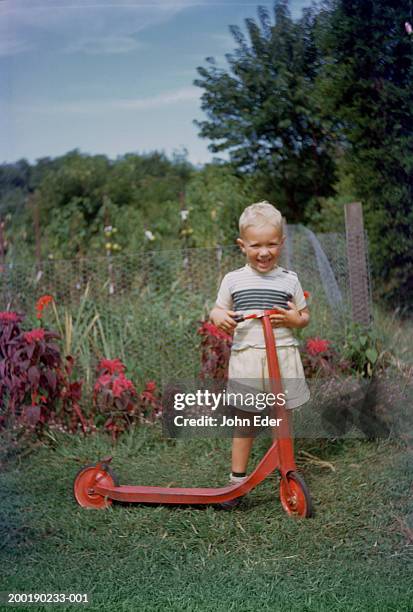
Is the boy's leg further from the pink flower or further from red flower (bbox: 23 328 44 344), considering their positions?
red flower (bbox: 23 328 44 344)

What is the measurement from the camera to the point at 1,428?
2523 millimetres

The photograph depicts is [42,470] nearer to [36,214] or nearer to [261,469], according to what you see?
[261,469]

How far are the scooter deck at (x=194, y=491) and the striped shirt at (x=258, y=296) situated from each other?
288 mm

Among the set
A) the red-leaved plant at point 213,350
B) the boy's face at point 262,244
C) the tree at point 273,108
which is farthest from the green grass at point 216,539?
the tree at point 273,108

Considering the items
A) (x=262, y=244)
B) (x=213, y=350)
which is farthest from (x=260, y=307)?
(x=213, y=350)

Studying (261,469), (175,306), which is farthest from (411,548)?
(175,306)

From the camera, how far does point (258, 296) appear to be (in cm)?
202

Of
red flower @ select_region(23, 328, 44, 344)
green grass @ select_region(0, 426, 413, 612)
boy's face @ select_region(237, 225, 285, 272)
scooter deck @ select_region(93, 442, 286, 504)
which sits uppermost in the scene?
boy's face @ select_region(237, 225, 285, 272)

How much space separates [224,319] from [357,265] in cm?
63

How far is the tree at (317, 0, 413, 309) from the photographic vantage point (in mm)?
1951

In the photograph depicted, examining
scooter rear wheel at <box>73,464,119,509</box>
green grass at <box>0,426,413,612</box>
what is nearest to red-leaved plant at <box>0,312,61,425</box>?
green grass at <box>0,426,413,612</box>

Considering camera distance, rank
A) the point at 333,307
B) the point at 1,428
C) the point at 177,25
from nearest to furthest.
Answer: the point at 177,25, the point at 1,428, the point at 333,307

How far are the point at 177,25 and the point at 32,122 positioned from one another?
51 centimetres

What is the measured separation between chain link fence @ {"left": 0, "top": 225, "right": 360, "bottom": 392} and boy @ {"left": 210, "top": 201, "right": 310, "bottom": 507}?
0.71 metres
